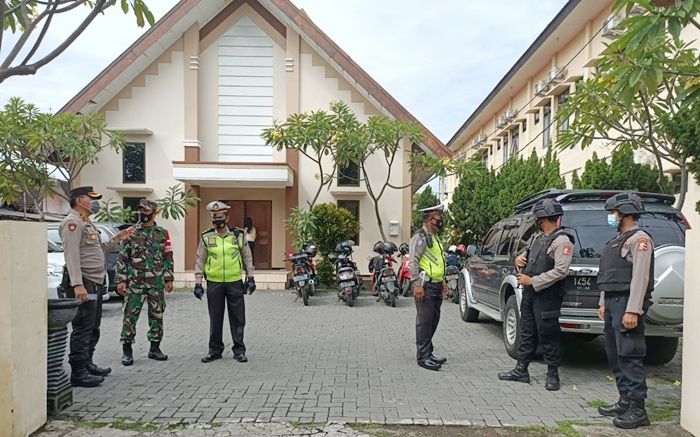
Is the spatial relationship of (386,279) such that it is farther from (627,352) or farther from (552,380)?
(627,352)

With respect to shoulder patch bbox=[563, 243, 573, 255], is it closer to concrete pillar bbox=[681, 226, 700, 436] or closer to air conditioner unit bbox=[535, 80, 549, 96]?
concrete pillar bbox=[681, 226, 700, 436]

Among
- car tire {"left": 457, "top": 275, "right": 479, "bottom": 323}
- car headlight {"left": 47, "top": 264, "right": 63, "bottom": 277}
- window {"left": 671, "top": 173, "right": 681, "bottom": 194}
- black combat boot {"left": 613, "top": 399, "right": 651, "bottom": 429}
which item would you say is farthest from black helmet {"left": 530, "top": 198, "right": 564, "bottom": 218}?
window {"left": 671, "top": 173, "right": 681, "bottom": 194}

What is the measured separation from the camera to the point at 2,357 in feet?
12.1

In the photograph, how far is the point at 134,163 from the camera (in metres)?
15.2

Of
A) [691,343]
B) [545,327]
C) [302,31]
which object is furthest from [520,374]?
[302,31]

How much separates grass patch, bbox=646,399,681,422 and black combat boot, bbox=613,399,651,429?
10.7 inches

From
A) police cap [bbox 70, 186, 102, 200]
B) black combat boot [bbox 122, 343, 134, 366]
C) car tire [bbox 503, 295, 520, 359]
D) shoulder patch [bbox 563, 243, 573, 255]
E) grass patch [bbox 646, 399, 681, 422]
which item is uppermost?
police cap [bbox 70, 186, 102, 200]

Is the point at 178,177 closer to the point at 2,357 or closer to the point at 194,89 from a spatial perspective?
the point at 194,89

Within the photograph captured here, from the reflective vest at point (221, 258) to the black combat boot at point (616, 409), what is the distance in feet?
13.6

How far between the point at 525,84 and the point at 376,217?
11967 mm

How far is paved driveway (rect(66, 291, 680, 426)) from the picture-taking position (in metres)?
4.47

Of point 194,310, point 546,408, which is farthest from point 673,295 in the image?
point 194,310

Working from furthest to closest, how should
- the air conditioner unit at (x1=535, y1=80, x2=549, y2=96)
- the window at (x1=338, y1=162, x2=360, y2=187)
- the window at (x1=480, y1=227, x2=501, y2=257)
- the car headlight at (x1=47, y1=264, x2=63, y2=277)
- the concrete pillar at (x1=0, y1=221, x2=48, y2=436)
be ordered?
1. the air conditioner unit at (x1=535, y1=80, x2=549, y2=96)
2. the window at (x1=338, y1=162, x2=360, y2=187)
3. the car headlight at (x1=47, y1=264, x2=63, y2=277)
4. the window at (x1=480, y1=227, x2=501, y2=257)
5. the concrete pillar at (x1=0, y1=221, x2=48, y2=436)

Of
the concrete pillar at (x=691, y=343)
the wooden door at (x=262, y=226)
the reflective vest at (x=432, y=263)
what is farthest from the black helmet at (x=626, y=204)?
the wooden door at (x=262, y=226)
